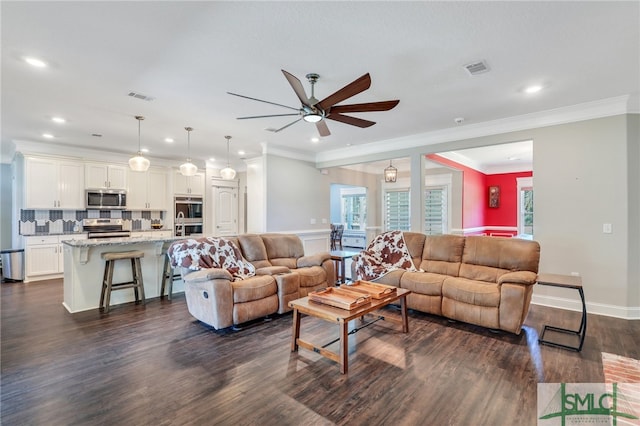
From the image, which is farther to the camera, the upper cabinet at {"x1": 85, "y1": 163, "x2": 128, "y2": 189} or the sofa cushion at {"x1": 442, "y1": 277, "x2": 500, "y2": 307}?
the upper cabinet at {"x1": 85, "y1": 163, "x2": 128, "y2": 189}

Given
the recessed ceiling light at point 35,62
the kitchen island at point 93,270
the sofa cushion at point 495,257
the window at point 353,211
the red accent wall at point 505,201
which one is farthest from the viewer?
the window at point 353,211

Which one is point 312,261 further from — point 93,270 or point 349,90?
point 93,270

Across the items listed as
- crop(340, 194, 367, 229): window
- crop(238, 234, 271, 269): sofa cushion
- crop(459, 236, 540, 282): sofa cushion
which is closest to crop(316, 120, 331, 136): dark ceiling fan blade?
crop(238, 234, 271, 269): sofa cushion

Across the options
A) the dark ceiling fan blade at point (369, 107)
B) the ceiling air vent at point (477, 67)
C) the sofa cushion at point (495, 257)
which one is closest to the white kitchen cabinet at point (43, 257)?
the dark ceiling fan blade at point (369, 107)

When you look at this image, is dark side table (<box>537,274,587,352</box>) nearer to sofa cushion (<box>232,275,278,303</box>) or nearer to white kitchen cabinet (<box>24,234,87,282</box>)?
sofa cushion (<box>232,275,278,303</box>)

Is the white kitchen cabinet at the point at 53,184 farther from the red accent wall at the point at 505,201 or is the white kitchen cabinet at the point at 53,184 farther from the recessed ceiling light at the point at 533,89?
the red accent wall at the point at 505,201

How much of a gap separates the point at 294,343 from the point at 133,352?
5.04 feet

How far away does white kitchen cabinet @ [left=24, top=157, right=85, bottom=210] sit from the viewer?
5.67 metres

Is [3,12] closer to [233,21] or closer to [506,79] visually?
[233,21]

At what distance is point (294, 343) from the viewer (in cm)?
287

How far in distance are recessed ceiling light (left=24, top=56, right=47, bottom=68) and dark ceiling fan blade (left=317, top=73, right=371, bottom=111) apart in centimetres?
254

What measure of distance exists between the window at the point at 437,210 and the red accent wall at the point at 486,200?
0.48 metres

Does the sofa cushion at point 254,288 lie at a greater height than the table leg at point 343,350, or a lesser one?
greater

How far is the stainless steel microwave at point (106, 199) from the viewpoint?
6.27 m
